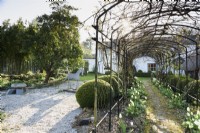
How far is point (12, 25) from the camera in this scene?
21.2m

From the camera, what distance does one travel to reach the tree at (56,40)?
17.5 meters

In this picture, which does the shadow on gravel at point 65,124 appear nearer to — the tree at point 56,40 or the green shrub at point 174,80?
the green shrub at point 174,80

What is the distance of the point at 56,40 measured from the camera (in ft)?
57.4

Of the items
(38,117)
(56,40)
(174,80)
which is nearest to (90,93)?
(38,117)

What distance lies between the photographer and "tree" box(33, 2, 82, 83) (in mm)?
17483

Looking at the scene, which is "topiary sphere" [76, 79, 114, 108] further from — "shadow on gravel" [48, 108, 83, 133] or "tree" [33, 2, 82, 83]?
"tree" [33, 2, 82, 83]

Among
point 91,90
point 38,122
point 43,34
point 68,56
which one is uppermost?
point 43,34

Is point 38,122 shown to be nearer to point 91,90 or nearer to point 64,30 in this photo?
point 91,90

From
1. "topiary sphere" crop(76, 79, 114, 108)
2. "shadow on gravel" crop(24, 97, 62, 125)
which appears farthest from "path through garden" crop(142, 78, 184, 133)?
"shadow on gravel" crop(24, 97, 62, 125)

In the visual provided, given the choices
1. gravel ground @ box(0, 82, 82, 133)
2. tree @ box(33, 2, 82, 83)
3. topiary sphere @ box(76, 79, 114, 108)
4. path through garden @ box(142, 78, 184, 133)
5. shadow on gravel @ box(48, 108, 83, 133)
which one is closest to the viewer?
shadow on gravel @ box(48, 108, 83, 133)

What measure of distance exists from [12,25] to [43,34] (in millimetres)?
4998

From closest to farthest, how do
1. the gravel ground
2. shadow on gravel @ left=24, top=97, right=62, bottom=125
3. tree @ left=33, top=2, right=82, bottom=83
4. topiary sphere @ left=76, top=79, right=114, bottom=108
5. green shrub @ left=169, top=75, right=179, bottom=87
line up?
the gravel ground < shadow on gravel @ left=24, top=97, right=62, bottom=125 < topiary sphere @ left=76, top=79, right=114, bottom=108 < green shrub @ left=169, top=75, right=179, bottom=87 < tree @ left=33, top=2, right=82, bottom=83

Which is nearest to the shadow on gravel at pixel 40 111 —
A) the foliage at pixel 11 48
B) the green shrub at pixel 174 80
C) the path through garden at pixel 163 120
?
the path through garden at pixel 163 120

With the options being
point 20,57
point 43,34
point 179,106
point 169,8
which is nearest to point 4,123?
point 169,8
